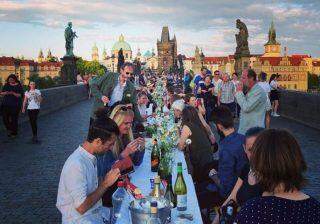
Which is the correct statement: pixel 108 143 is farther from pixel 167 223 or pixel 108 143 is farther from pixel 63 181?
pixel 167 223

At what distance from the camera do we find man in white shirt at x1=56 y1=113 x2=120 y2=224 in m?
3.38

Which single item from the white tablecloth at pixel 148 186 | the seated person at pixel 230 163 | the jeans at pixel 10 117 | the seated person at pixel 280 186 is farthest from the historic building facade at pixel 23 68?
the seated person at pixel 280 186

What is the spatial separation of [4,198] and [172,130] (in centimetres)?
266

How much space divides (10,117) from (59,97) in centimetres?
921

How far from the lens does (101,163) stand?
454 cm

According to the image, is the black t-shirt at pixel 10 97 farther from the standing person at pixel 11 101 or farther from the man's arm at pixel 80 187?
the man's arm at pixel 80 187

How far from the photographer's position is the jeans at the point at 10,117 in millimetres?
12391

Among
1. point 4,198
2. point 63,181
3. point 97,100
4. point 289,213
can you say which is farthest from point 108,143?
point 97,100

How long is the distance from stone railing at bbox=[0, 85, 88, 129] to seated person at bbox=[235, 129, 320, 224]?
11956 millimetres

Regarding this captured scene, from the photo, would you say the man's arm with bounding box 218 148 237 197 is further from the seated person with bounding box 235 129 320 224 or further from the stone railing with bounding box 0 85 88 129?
the stone railing with bounding box 0 85 88 129

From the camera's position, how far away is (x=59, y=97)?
21.8 m

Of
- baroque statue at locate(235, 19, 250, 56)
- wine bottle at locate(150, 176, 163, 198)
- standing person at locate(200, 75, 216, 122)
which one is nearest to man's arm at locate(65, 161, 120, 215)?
wine bottle at locate(150, 176, 163, 198)

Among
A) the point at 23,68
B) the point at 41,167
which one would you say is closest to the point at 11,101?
the point at 41,167

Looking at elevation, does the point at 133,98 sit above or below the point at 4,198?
above
